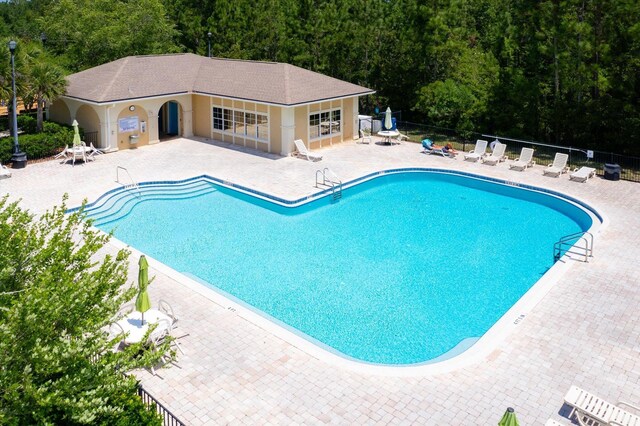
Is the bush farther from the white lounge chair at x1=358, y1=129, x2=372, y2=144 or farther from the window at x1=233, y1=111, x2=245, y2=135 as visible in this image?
the white lounge chair at x1=358, y1=129, x2=372, y2=144

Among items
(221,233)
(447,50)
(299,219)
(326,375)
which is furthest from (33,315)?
(447,50)

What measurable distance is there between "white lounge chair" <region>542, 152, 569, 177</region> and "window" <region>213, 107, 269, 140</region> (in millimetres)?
12912

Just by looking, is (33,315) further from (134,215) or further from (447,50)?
(447,50)

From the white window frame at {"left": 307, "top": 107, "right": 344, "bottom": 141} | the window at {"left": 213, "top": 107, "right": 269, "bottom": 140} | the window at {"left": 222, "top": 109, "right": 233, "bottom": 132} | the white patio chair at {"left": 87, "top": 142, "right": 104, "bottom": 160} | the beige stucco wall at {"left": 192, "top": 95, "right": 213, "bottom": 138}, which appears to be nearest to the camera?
the white patio chair at {"left": 87, "top": 142, "right": 104, "bottom": 160}

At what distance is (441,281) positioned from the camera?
16.0 m

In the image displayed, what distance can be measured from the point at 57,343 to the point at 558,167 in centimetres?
2297

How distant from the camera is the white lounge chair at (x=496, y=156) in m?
26.4

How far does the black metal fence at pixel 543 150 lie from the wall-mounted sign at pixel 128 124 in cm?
1438

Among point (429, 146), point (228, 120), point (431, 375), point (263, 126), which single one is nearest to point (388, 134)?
point (429, 146)

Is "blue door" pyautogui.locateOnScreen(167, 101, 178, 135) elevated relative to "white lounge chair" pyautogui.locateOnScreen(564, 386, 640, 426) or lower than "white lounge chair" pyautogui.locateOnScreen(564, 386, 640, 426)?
elevated

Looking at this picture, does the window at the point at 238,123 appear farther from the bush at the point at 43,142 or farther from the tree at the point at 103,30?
the tree at the point at 103,30

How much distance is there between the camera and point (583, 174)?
79.3 feet

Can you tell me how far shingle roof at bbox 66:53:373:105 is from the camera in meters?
27.0

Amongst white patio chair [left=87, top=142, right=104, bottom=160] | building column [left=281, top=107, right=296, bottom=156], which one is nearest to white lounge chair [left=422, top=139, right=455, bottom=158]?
building column [left=281, top=107, right=296, bottom=156]
